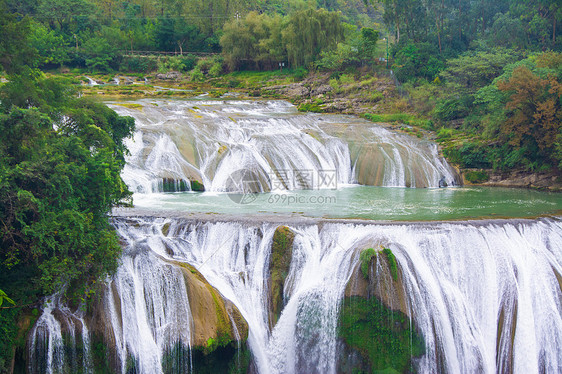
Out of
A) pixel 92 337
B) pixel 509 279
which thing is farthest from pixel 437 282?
pixel 92 337

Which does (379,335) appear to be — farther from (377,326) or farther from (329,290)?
(329,290)

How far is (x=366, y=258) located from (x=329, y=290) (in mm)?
1199

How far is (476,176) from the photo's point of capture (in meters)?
21.3

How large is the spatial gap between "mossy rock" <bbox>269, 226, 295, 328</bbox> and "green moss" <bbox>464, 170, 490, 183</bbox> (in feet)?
39.1

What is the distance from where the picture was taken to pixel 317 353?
1123 cm

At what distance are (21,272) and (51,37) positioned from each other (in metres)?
41.6

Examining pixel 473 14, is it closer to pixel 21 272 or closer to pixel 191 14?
pixel 191 14

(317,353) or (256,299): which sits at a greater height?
(256,299)

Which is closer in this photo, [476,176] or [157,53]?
[476,176]

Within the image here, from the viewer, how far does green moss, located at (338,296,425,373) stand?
11.0 meters

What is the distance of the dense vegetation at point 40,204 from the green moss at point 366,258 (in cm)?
581

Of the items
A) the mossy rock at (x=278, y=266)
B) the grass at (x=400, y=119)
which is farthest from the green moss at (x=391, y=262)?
the grass at (x=400, y=119)

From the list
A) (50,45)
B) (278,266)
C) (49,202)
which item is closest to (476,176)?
(278,266)

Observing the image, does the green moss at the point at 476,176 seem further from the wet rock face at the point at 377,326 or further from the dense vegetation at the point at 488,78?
the wet rock face at the point at 377,326
